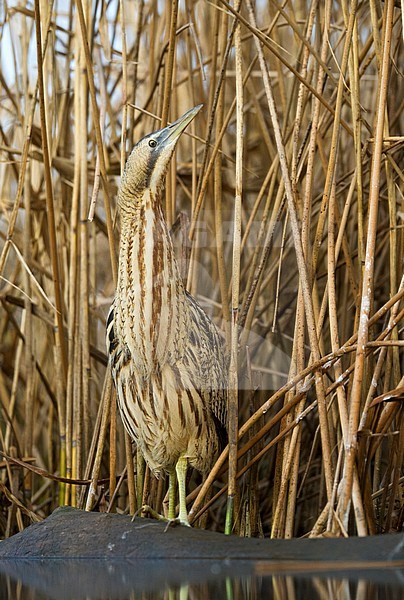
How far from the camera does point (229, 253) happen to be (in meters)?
2.95

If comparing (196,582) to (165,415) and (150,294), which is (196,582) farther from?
(150,294)

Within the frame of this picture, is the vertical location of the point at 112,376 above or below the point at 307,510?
above

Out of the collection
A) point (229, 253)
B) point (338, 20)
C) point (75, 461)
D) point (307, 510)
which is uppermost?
point (338, 20)

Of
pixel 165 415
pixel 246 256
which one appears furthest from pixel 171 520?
pixel 246 256

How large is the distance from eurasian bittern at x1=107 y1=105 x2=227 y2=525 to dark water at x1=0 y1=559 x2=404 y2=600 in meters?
0.29

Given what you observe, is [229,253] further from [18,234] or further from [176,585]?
[176,585]

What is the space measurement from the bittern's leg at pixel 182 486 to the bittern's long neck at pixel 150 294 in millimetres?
244

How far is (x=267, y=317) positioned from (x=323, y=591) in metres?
1.40

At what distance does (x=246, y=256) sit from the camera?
9.57ft

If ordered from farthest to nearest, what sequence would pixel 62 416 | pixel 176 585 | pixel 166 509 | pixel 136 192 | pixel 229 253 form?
pixel 229 253 < pixel 62 416 < pixel 166 509 < pixel 136 192 < pixel 176 585

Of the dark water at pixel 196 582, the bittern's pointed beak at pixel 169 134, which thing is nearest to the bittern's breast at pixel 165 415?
the dark water at pixel 196 582

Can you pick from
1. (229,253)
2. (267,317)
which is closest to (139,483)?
(267,317)

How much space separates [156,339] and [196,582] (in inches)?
25.4

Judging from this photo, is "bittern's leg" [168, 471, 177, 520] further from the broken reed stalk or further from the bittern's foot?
the broken reed stalk
